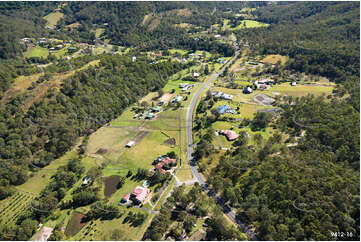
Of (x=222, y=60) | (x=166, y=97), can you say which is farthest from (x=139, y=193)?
(x=222, y=60)

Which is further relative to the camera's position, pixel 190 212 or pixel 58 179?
pixel 58 179

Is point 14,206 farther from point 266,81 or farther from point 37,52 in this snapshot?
point 37,52

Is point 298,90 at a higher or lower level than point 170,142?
higher

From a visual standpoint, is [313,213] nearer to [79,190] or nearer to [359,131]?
[359,131]

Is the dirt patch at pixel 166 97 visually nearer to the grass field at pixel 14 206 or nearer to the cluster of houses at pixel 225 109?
the cluster of houses at pixel 225 109

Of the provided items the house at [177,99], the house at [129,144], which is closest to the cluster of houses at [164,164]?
the house at [129,144]

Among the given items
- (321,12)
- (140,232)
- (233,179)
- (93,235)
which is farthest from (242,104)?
(321,12)
